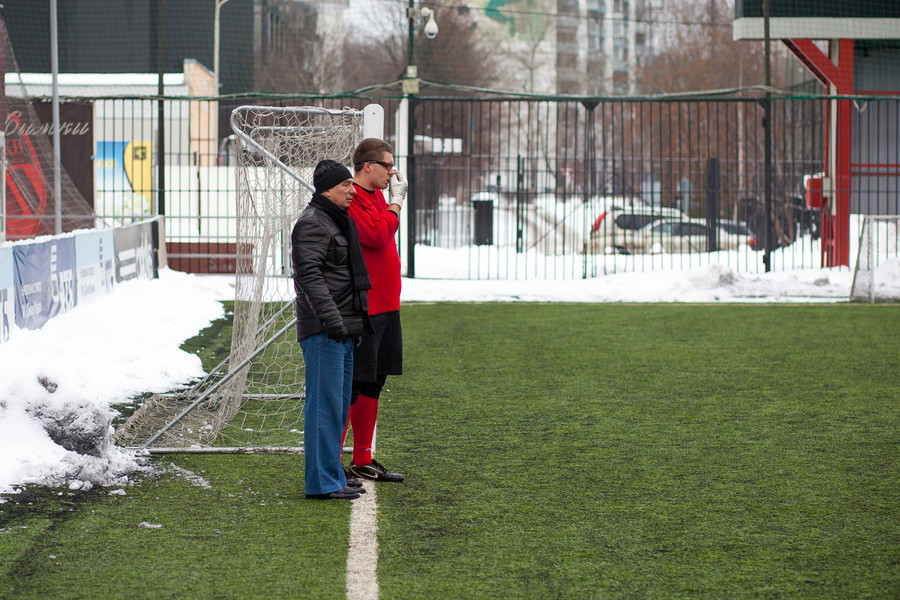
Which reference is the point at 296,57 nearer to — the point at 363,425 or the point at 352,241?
the point at 363,425

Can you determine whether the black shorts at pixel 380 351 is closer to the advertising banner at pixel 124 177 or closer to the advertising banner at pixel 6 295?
the advertising banner at pixel 6 295

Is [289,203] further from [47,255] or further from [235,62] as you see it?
[235,62]

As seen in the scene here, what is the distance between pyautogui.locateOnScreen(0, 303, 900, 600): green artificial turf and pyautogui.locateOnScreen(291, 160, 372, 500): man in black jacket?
A: 253 mm

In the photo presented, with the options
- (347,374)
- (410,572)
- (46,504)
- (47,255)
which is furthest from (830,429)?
(47,255)

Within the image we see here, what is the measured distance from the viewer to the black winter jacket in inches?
223

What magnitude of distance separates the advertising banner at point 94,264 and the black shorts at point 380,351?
256 inches

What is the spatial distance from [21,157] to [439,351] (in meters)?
10.1

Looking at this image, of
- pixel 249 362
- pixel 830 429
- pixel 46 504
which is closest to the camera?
pixel 46 504

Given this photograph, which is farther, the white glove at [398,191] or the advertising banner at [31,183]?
the advertising banner at [31,183]

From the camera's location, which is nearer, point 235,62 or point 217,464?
point 217,464

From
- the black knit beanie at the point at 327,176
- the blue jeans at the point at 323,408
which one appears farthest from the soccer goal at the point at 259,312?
the black knit beanie at the point at 327,176

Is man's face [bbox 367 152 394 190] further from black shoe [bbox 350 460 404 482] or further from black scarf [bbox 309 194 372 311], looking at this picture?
black shoe [bbox 350 460 404 482]

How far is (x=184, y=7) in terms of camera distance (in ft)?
144

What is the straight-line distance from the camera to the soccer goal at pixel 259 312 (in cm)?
724
